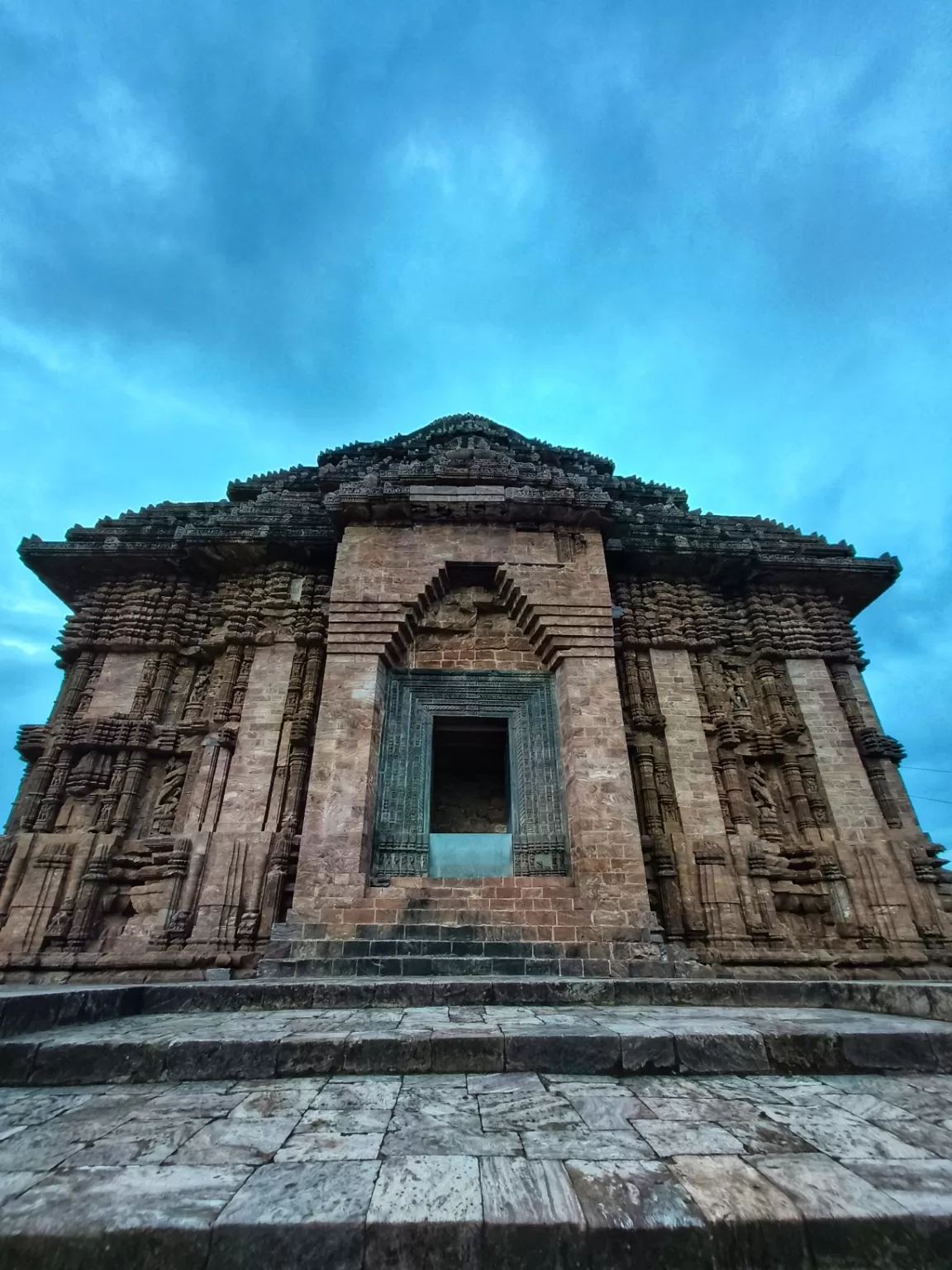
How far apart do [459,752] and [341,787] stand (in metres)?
4.21

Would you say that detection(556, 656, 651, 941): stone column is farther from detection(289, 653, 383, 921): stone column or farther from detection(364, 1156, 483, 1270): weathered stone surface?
detection(364, 1156, 483, 1270): weathered stone surface

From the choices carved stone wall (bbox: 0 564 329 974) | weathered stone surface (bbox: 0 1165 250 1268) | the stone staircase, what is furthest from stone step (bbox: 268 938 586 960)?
weathered stone surface (bbox: 0 1165 250 1268)

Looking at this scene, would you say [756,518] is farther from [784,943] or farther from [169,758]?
[169,758]

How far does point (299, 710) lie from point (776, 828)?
9.38 meters

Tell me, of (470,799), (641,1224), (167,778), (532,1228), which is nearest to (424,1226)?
(532,1228)

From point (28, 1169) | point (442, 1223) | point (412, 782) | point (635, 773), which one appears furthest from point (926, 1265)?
point (635, 773)

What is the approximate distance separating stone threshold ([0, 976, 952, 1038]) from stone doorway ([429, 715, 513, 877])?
340 centimetres

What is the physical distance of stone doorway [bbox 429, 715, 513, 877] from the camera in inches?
396

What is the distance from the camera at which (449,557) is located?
12.2 meters

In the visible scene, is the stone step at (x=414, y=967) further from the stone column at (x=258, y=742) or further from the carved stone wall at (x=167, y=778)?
the stone column at (x=258, y=742)

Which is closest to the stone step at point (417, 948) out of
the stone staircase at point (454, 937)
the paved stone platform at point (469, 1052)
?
the stone staircase at point (454, 937)

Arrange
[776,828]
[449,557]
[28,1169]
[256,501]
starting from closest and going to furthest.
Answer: [28,1169] → [776,828] → [449,557] → [256,501]

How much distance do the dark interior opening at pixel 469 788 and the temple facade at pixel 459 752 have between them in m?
0.08

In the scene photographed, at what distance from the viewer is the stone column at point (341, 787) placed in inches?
359
